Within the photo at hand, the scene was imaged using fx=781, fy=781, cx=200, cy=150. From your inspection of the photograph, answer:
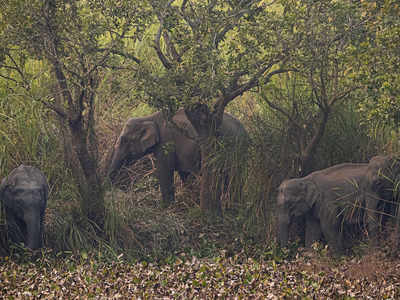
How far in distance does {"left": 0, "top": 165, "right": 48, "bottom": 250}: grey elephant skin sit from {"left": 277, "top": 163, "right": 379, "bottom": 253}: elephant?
9.22 ft

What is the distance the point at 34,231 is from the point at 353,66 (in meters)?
3.98

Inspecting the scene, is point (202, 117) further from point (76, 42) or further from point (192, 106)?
point (76, 42)

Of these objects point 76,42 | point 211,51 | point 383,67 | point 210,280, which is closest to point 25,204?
point 76,42

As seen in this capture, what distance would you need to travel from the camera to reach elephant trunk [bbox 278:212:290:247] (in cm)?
930

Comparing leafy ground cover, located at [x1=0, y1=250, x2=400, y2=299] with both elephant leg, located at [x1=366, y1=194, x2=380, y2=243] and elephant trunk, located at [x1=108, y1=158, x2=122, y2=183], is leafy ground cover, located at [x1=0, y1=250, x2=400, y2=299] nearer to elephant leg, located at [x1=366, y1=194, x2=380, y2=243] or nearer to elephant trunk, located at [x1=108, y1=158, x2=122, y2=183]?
elephant leg, located at [x1=366, y1=194, x2=380, y2=243]

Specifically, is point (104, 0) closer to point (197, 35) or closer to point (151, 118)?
point (197, 35)

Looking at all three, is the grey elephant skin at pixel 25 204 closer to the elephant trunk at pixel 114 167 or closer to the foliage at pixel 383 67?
the elephant trunk at pixel 114 167

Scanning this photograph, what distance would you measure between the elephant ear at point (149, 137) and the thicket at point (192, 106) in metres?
0.77

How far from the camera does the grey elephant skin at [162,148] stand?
11.6 meters

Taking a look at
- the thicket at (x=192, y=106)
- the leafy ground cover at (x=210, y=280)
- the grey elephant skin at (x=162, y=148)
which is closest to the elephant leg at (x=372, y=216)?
the leafy ground cover at (x=210, y=280)

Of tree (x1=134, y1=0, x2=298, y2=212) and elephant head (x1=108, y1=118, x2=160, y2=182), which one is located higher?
tree (x1=134, y1=0, x2=298, y2=212)

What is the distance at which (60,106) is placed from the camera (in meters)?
9.90

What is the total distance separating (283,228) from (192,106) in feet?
6.42

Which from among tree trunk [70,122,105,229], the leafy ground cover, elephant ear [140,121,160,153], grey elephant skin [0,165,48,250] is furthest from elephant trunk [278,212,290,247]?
elephant ear [140,121,160,153]
